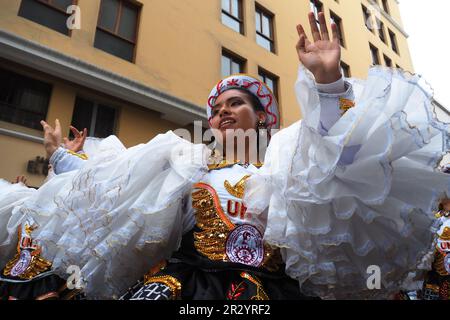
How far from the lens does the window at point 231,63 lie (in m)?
9.61

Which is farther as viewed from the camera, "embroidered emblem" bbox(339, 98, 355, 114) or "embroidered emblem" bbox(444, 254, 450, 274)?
"embroidered emblem" bbox(444, 254, 450, 274)

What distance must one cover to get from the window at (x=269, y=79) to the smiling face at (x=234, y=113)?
8.48m

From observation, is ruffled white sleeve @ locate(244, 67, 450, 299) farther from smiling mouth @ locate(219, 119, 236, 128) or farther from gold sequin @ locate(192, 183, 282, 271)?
smiling mouth @ locate(219, 119, 236, 128)

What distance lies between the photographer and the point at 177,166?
163 cm

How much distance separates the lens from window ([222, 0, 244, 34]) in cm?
1023

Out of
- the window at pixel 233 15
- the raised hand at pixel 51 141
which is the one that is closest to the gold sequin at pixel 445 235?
the raised hand at pixel 51 141

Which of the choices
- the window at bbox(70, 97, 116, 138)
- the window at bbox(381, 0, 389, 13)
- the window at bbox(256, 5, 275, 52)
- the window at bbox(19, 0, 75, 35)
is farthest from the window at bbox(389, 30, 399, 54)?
the window at bbox(19, 0, 75, 35)

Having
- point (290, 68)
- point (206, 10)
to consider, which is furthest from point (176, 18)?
point (290, 68)

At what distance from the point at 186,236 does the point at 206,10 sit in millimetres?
9202

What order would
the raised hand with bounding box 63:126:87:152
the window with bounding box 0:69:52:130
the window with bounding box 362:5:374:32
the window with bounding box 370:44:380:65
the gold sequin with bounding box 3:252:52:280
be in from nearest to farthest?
the raised hand with bounding box 63:126:87:152 < the gold sequin with bounding box 3:252:52:280 < the window with bounding box 0:69:52:130 < the window with bounding box 370:44:380:65 < the window with bounding box 362:5:374:32

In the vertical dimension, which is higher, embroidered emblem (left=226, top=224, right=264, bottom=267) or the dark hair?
the dark hair

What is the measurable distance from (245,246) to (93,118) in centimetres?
618

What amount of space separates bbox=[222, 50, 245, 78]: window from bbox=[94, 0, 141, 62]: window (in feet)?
8.73
